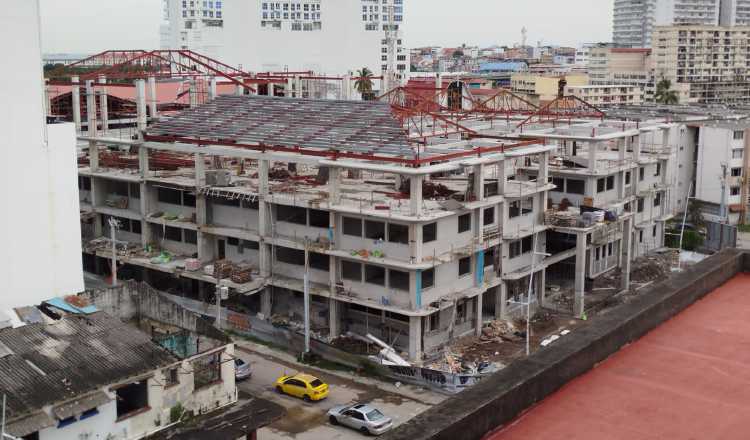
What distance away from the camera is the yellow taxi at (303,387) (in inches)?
1198

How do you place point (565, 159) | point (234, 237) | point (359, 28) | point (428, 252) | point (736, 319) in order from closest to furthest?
point (736, 319) → point (428, 252) → point (234, 237) → point (565, 159) → point (359, 28)

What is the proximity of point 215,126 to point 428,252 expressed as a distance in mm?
14354

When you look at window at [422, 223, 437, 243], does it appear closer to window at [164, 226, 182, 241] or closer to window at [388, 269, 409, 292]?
window at [388, 269, 409, 292]

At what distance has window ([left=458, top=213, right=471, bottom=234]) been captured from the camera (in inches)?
1380

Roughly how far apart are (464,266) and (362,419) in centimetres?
982

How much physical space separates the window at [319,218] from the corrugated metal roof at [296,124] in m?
2.77

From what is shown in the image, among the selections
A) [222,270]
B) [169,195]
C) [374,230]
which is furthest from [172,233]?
[374,230]

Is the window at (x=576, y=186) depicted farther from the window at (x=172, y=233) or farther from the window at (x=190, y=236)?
the window at (x=172, y=233)

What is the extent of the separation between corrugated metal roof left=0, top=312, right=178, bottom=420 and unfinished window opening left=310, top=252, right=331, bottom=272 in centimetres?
1328

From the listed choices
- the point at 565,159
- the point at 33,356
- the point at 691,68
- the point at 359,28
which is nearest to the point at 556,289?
the point at 565,159

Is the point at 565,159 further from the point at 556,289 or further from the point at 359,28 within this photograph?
the point at 359,28

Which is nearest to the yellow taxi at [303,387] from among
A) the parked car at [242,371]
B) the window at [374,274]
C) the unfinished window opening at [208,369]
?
the parked car at [242,371]

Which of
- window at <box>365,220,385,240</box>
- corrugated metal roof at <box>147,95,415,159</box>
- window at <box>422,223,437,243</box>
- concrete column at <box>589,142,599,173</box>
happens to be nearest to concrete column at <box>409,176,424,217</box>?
window at <box>422,223,437,243</box>

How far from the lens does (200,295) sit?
3984cm
